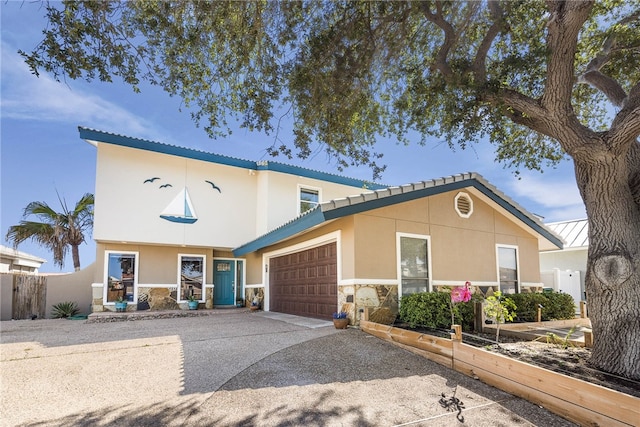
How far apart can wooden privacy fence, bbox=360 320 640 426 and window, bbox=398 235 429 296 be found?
10.6ft

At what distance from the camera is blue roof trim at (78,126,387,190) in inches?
504

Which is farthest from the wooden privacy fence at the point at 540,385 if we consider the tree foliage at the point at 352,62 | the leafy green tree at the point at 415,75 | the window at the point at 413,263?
the tree foliage at the point at 352,62

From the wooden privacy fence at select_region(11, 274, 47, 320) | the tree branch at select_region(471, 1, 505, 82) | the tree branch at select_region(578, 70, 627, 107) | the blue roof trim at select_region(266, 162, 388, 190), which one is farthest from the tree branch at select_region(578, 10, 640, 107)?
the wooden privacy fence at select_region(11, 274, 47, 320)

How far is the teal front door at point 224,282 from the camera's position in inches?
631

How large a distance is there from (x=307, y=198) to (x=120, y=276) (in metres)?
7.86

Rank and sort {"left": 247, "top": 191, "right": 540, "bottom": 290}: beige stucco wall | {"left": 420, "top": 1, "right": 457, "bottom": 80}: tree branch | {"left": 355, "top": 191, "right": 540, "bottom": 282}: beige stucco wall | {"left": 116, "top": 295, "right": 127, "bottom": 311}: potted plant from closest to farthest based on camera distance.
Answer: {"left": 420, "top": 1, "right": 457, "bottom": 80}: tree branch
{"left": 247, "top": 191, "right": 540, "bottom": 290}: beige stucco wall
{"left": 355, "top": 191, "right": 540, "bottom": 282}: beige stucco wall
{"left": 116, "top": 295, "right": 127, "bottom": 311}: potted plant

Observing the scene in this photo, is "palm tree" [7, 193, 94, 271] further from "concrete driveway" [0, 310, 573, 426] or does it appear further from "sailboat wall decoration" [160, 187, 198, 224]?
"concrete driveway" [0, 310, 573, 426]

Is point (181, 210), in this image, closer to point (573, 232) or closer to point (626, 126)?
point (626, 126)

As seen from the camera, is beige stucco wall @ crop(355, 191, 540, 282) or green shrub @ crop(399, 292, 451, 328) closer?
green shrub @ crop(399, 292, 451, 328)

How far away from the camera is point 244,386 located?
15.4ft

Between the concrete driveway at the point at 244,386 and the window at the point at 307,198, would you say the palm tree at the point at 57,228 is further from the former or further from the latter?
the concrete driveway at the point at 244,386

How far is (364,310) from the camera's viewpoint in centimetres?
851

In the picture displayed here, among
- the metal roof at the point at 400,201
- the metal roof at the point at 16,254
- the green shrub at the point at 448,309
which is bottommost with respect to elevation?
the green shrub at the point at 448,309

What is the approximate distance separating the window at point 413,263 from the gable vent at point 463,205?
1587 mm
